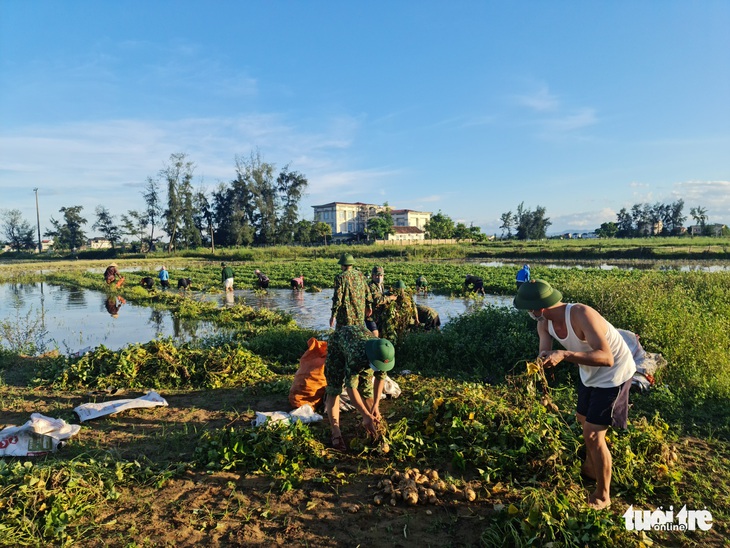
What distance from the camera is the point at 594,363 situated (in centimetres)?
329

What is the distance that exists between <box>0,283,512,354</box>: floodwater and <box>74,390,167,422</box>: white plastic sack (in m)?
3.81

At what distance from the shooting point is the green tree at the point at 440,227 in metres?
81.8

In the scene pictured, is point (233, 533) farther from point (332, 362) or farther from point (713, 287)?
point (713, 287)

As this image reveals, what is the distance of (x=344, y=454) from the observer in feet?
14.5

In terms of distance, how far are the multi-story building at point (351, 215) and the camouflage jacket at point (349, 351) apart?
A: 344 feet

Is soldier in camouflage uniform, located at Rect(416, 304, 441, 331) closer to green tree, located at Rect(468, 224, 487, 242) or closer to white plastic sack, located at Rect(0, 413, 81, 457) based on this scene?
white plastic sack, located at Rect(0, 413, 81, 457)

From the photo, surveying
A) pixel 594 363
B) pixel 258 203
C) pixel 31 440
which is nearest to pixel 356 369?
pixel 594 363

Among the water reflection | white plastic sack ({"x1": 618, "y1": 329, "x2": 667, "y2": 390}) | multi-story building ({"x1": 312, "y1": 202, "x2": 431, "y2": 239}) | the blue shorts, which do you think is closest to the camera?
the blue shorts

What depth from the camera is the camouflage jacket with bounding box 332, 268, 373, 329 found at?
6.57 m

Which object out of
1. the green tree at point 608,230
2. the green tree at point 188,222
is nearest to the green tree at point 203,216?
the green tree at point 188,222

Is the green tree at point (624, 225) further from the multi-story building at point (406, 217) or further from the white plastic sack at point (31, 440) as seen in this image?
the white plastic sack at point (31, 440)

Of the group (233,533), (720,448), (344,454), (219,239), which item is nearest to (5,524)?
(233,533)

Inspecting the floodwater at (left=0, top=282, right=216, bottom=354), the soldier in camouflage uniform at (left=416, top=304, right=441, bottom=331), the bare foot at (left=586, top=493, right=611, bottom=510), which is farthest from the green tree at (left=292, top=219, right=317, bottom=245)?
the bare foot at (left=586, top=493, right=611, bottom=510)

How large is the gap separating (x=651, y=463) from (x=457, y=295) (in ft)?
46.4
